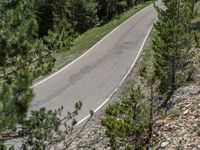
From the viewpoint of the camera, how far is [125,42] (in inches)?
1426

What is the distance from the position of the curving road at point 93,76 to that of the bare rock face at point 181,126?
6.17m

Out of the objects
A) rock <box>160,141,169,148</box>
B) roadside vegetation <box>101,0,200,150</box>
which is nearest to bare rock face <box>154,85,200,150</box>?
rock <box>160,141,169,148</box>

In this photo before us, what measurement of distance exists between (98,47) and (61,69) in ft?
24.3

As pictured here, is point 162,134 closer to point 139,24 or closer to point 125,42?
point 125,42

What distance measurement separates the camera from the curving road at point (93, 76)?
21.2 m

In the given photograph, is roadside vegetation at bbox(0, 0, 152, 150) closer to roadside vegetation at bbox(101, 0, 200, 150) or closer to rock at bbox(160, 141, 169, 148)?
roadside vegetation at bbox(101, 0, 200, 150)

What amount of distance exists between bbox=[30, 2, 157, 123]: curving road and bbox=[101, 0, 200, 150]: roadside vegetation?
6.52ft

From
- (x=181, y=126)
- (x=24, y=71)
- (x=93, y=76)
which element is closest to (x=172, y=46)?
(x=181, y=126)

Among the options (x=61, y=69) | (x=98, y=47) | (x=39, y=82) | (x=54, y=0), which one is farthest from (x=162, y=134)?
(x=54, y=0)

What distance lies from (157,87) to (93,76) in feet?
29.6

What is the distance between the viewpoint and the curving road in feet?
69.6

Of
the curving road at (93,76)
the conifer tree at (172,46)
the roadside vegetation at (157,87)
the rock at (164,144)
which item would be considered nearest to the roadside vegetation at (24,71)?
the roadside vegetation at (157,87)

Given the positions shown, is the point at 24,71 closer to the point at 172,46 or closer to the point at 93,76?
the point at 172,46

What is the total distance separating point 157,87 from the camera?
56.9 ft
